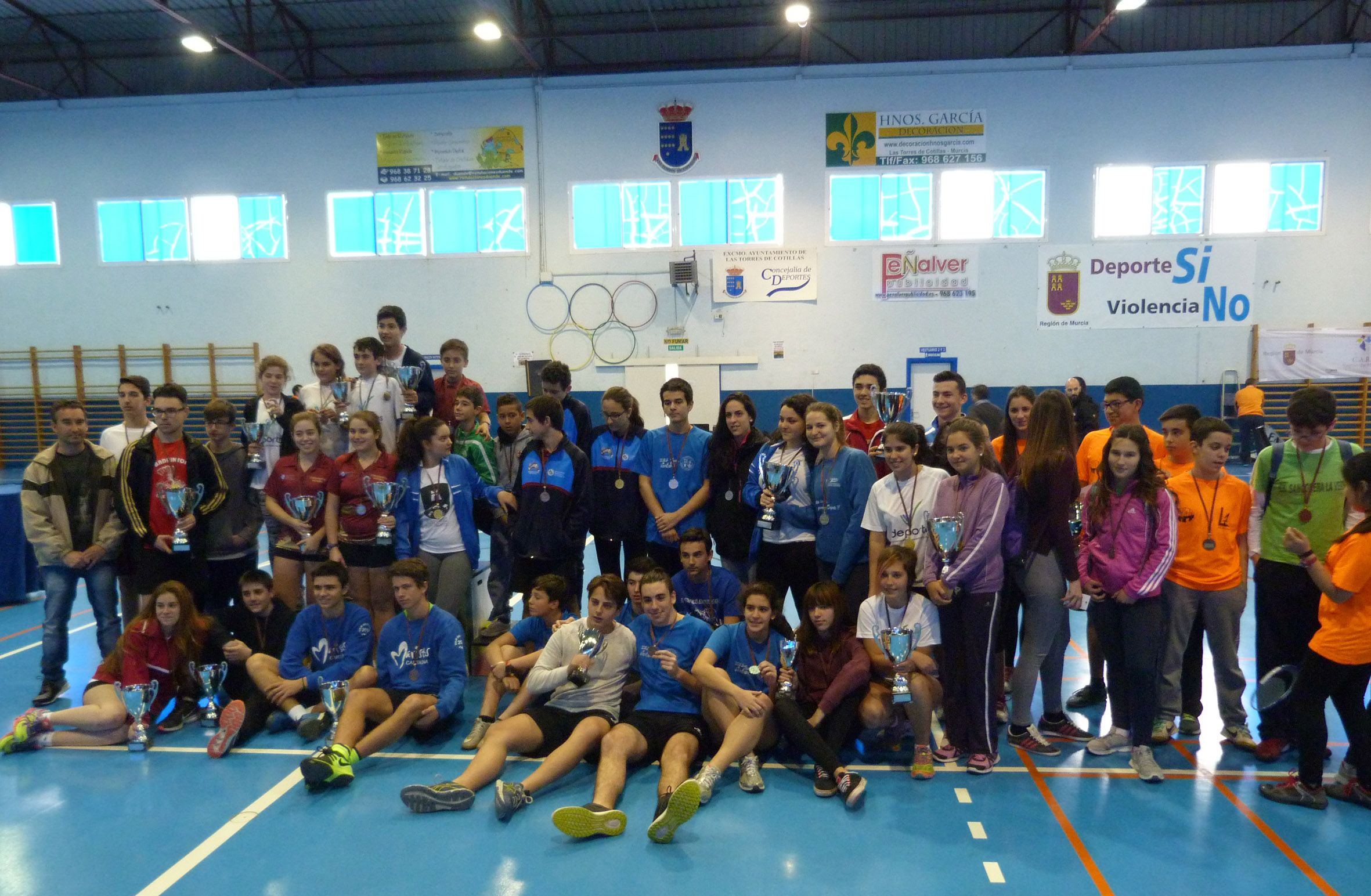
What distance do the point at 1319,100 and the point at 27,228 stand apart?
2195 cm

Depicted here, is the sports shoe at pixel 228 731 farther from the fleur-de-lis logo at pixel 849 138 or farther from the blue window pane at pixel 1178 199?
the blue window pane at pixel 1178 199

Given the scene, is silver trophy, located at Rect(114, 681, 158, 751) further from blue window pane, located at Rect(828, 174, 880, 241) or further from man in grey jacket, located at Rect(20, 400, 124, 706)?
blue window pane, located at Rect(828, 174, 880, 241)

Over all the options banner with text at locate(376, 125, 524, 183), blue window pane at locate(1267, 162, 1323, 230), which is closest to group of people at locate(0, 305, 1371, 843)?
banner with text at locate(376, 125, 524, 183)

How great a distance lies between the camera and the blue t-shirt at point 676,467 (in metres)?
4.90

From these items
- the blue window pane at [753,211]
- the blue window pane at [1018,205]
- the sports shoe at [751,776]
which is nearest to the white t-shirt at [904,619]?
the sports shoe at [751,776]

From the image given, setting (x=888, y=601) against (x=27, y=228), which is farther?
(x=27, y=228)

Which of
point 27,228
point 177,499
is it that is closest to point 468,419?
point 177,499

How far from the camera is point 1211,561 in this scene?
397 centimetres

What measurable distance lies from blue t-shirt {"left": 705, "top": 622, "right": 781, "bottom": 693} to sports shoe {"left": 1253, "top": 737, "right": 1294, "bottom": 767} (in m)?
2.39

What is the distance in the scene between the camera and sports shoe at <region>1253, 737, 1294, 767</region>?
153 inches

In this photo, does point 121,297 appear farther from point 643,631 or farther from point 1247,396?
point 1247,396

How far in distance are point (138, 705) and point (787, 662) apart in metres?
3.41

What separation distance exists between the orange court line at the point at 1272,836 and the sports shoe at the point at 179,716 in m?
5.35

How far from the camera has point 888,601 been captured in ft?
12.8
